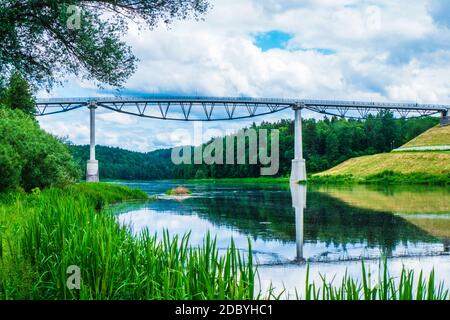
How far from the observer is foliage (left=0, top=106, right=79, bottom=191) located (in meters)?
19.7

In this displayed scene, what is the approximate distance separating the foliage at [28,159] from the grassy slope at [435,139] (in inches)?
3676

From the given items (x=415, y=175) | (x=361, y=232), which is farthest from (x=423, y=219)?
(x=415, y=175)

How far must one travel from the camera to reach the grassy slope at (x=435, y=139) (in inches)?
4244

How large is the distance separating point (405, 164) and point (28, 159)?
7338 centimetres

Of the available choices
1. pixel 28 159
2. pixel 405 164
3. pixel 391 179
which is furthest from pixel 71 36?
pixel 405 164

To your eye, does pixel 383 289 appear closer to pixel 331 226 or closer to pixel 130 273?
pixel 130 273

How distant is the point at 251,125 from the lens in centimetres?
15762

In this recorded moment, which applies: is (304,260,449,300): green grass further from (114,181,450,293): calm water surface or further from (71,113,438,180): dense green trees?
(71,113,438,180): dense green trees

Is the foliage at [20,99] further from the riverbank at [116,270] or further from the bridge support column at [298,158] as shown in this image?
the bridge support column at [298,158]

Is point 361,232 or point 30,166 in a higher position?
point 30,166

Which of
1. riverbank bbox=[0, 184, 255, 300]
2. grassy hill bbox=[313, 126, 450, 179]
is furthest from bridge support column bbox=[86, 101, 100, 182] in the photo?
riverbank bbox=[0, 184, 255, 300]

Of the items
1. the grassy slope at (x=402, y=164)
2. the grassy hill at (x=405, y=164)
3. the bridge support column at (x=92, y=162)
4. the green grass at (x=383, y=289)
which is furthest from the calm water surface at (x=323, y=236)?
the grassy slope at (x=402, y=164)
